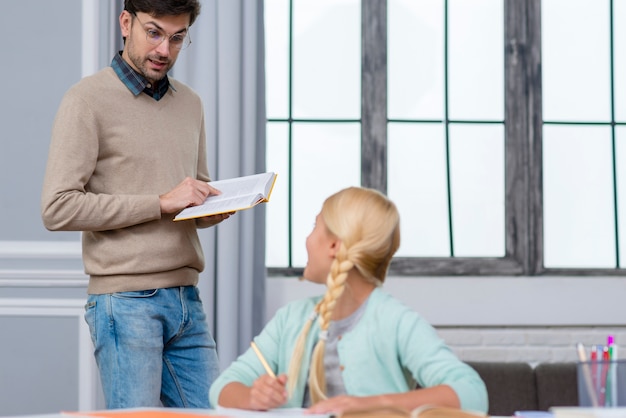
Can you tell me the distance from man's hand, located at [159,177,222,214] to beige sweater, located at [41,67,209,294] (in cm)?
2

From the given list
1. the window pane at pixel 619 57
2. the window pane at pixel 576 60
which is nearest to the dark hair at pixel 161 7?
the window pane at pixel 576 60

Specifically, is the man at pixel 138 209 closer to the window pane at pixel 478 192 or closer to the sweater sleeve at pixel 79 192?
the sweater sleeve at pixel 79 192

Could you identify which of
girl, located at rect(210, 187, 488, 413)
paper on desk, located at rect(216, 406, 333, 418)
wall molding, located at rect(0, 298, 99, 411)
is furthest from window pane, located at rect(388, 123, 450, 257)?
paper on desk, located at rect(216, 406, 333, 418)

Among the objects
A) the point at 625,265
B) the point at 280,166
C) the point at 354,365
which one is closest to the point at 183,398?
the point at 354,365

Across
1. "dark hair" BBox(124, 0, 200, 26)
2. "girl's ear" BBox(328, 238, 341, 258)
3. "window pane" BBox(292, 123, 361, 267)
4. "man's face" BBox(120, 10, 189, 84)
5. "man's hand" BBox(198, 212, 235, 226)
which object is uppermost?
"dark hair" BBox(124, 0, 200, 26)

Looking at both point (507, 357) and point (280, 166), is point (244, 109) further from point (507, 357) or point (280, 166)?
point (507, 357)

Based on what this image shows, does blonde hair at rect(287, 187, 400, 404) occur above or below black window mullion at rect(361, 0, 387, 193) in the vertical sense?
below

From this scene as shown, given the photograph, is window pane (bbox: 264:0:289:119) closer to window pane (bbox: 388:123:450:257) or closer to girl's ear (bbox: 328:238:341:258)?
window pane (bbox: 388:123:450:257)

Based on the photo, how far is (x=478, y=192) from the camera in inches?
136

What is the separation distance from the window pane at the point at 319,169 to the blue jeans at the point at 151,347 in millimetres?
1286

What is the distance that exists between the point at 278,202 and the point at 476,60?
0.93 meters

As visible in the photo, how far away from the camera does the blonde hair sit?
1.51 metres

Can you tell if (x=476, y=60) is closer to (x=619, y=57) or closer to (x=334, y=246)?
(x=619, y=57)

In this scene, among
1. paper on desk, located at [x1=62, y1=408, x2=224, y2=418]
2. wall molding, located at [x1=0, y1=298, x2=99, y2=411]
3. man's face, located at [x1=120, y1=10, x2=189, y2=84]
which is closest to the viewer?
paper on desk, located at [x1=62, y1=408, x2=224, y2=418]
